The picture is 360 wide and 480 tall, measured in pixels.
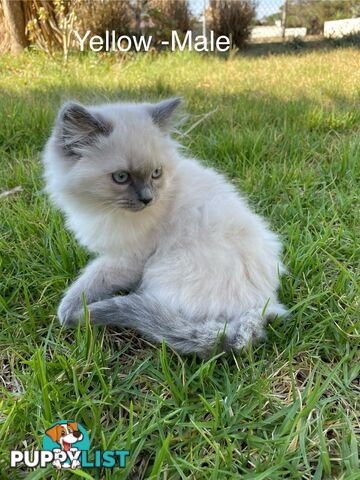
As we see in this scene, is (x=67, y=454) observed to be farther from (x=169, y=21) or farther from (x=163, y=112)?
(x=169, y=21)

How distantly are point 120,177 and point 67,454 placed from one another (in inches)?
36.2

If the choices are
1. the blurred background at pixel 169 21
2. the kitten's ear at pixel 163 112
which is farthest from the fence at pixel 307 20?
the kitten's ear at pixel 163 112

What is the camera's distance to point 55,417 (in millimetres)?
1117

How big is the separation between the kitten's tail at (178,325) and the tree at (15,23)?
241 inches

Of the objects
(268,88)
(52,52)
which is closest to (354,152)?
(268,88)

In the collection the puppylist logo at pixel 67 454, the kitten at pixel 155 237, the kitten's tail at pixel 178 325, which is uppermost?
the kitten at pixel 155 237

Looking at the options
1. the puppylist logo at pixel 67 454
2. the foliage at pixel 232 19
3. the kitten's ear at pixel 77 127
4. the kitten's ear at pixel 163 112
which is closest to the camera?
the puppylist logo at pixel 67 454

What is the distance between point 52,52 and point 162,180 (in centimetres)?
540

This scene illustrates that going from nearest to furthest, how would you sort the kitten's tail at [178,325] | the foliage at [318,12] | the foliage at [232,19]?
the kitten's tail at [178,325], the foliage at [232,19], the foliage at [318,12]

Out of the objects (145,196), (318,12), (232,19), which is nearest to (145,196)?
(145,196)

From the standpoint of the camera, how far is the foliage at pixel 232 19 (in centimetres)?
858

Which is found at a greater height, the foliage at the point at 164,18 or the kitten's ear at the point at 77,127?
the foliage at the point at 164,18

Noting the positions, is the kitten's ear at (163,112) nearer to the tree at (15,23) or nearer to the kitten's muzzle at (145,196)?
the kitten's muzzle at (145,196)

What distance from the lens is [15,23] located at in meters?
6.04
